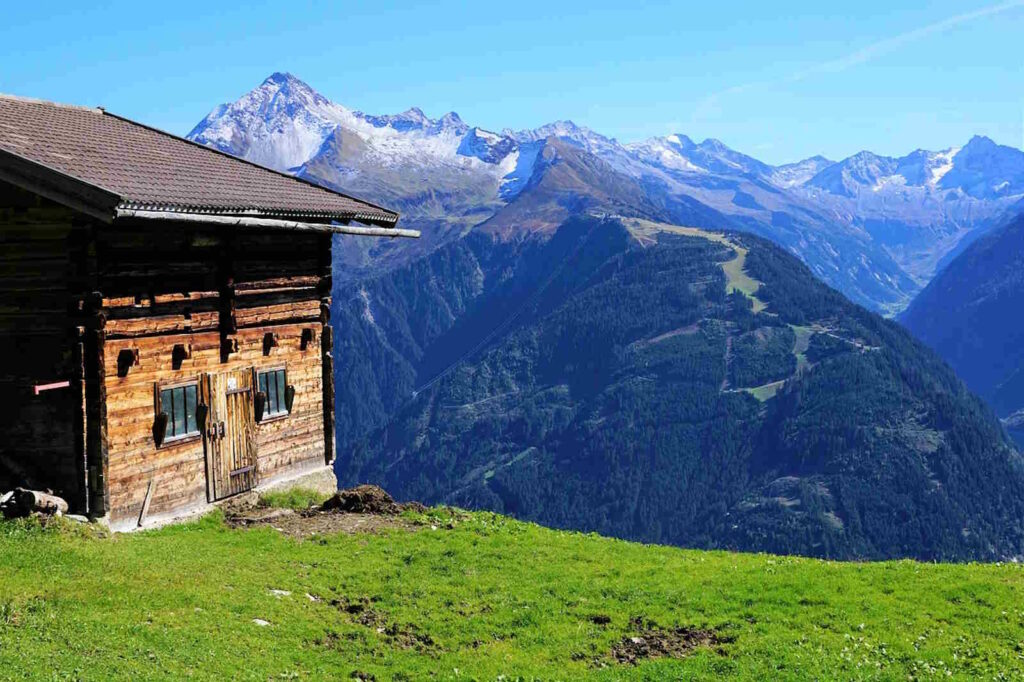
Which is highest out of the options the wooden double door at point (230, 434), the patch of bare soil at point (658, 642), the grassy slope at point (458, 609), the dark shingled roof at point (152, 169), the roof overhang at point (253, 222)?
the dark shingled roof at point (152, 169)

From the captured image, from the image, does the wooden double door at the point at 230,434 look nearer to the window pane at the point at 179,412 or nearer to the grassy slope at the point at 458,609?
the window pane at the point at 179,412

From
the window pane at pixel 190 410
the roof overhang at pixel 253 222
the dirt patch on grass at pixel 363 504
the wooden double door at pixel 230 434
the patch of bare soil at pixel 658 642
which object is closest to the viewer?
the patch of bare soil at pixel 658 642

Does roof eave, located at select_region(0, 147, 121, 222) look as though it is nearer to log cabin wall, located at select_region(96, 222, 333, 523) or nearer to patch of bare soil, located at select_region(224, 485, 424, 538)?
log cabin wall, located at select_region(96, 222, 333, 523)

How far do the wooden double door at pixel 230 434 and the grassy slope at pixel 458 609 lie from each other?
7.81 feet

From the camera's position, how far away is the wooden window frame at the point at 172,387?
832 inches

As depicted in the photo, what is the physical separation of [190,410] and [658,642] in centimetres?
1194

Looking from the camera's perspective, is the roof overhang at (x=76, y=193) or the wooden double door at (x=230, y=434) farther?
the wooden double door at (x=230, y=434)

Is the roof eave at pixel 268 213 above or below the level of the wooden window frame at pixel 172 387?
above

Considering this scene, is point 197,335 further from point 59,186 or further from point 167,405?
point 59,186

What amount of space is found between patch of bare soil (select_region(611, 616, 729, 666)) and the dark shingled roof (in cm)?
1138

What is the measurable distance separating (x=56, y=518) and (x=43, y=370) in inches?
125

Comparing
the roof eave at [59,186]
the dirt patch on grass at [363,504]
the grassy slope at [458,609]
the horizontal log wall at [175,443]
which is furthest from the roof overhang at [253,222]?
the dirt patch on grass at [363,504]

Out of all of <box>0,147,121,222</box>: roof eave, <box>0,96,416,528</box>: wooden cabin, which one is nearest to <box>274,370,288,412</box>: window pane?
<box>0,96,416,528</box>: wooden cabin

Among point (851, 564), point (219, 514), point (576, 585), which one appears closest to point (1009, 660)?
point (851, 564)
